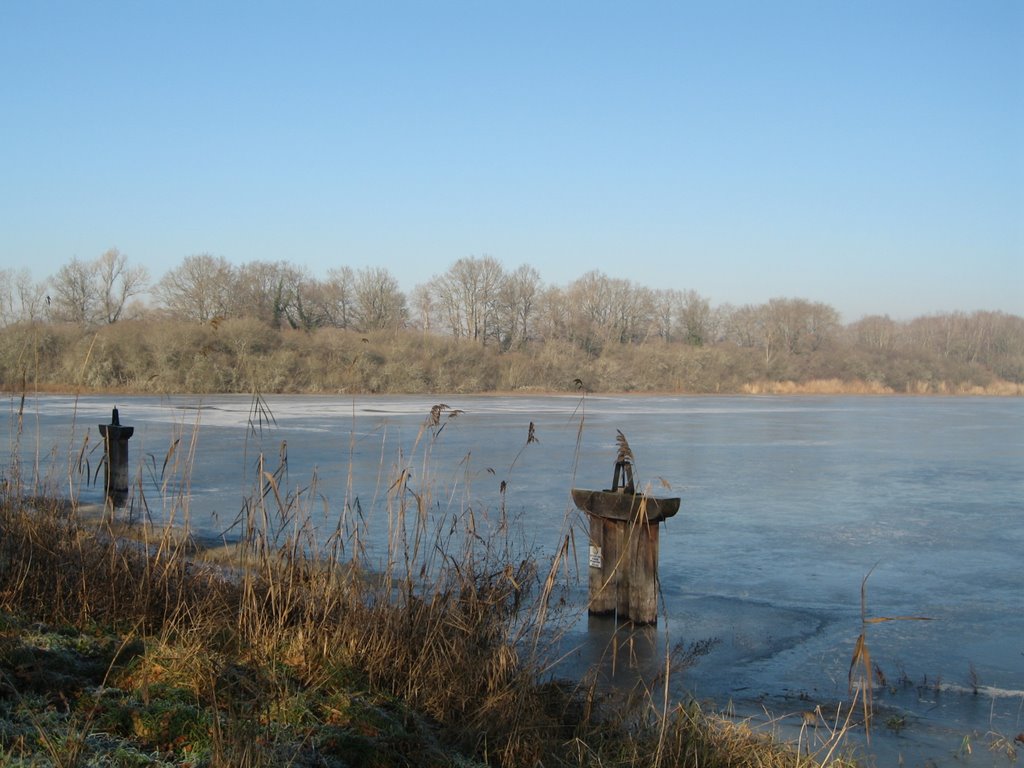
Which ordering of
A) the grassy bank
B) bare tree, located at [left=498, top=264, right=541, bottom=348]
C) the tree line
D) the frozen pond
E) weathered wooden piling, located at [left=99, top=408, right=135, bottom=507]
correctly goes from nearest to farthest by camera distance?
the grassy bank < the frozen pond < weathered wooden piling, located at [left=99, top=408, right=135, bottom=507] < the tree line < bare tree, located at [left=498, top=264, right=541, bottom=348]

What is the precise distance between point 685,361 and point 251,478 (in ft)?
159

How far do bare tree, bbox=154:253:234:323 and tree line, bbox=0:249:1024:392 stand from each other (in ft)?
0.27

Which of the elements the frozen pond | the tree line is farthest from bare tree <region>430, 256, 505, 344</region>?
the frozen pond

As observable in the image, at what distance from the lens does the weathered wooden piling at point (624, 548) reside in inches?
223

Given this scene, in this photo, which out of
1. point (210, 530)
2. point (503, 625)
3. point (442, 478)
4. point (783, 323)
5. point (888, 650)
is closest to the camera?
point (503, 625)

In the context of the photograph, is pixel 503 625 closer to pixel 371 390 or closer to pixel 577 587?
pixel 577 587

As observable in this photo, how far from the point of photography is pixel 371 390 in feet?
159

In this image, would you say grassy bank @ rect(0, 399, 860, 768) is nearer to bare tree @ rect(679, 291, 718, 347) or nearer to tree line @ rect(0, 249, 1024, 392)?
tree line @ rect(0, 249, 1024, 392)

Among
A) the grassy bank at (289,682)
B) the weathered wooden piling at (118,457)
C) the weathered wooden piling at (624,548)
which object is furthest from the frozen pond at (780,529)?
the grassy bank at (289,682)

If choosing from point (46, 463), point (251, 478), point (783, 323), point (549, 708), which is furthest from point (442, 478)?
point (783, 323)

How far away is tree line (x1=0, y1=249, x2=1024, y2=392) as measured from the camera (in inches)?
1791

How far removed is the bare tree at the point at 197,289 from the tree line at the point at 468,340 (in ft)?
0.27

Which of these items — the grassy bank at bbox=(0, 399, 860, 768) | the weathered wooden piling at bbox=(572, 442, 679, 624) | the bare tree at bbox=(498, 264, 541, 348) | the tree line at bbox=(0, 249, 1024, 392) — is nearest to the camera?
the grassy bank at bbox=(0, 399, 860, 768)

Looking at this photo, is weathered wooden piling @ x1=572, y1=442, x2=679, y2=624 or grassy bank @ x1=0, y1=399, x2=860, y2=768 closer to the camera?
grassy bank @ x1=0, y1=399, x2=860, y2=768
